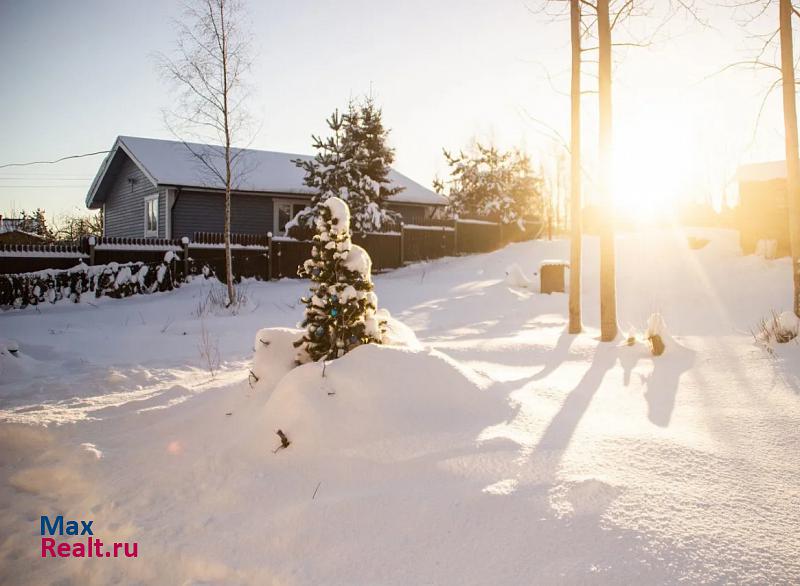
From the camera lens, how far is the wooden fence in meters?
13.6

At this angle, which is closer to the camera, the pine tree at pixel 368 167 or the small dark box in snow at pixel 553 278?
the small dark box in snow at pixel 553 278

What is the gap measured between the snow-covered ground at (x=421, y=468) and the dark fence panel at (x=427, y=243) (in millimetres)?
15219

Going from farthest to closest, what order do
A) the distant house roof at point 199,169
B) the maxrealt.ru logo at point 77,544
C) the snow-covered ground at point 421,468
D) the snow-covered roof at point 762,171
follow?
the distant house roof at point 199,169, the snow-covered roof at point 762,171, the maxrealt.ru logo at point 77,544, the snow-covered ground at point 421,468

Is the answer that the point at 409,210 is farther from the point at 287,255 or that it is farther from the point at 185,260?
the point at 185,260

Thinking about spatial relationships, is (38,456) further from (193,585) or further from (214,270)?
(214,270)

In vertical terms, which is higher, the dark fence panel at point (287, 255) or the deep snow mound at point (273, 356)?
the dark fence panel at point (287, 255)

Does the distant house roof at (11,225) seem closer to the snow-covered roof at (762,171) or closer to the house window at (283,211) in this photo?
the house window at (283,211)

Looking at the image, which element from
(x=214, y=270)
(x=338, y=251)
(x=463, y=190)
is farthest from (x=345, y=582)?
(x=463, y=190)

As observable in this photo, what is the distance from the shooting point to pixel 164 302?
1269 cm

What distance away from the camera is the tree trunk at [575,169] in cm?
812

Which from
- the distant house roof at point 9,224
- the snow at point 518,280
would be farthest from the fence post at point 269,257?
the distant house roof at point 9,224

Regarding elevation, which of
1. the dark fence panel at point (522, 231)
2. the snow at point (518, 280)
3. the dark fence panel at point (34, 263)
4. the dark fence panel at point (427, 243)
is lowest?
the snow at point (518, 280)

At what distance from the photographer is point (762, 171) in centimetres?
1530

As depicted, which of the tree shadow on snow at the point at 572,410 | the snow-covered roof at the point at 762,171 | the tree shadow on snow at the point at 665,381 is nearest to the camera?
the tree shadow on snow at the point at 572,410
